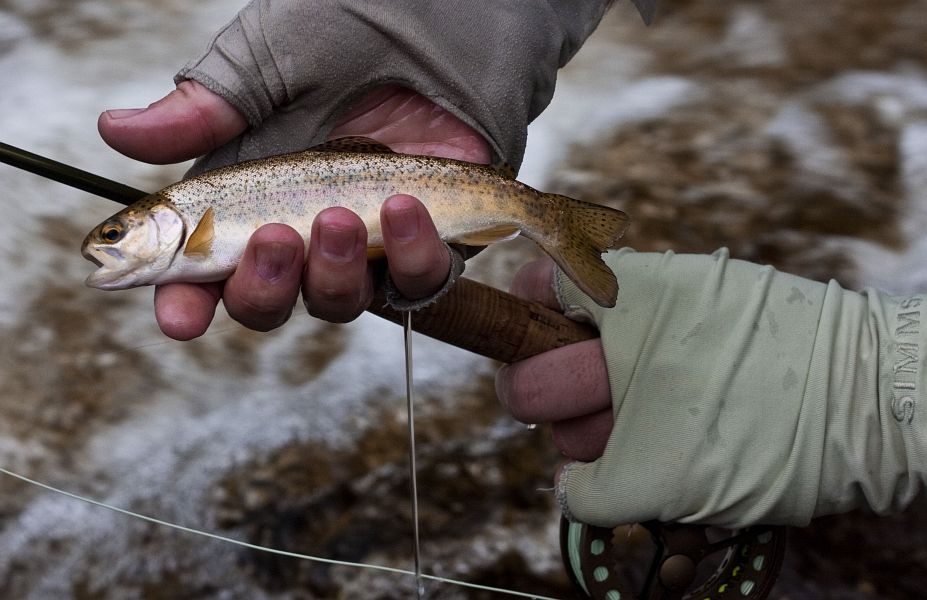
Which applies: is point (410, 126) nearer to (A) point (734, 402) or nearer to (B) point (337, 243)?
(B) point (337, 243)

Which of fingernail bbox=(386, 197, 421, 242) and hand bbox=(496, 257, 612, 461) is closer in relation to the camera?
fingernail bbox=(386, 197, 421, 242)

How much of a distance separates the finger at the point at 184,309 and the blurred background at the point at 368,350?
4.65ft

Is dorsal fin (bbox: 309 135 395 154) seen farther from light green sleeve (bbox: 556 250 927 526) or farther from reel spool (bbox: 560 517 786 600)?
reel spool (bbox: 560 517 786 600)

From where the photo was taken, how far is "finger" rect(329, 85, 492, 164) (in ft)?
6.79

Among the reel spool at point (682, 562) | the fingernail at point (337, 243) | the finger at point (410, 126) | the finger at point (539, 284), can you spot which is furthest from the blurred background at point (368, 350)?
the fingernail at point (337, 243)

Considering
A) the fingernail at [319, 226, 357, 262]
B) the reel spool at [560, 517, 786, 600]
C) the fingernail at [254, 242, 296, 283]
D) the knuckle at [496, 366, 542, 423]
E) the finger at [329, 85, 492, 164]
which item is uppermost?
the finger at [329, 85, 492, 164]

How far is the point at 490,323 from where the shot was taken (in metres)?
1.86

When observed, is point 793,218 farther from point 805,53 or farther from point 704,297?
point 704,297

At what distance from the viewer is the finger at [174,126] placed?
5.59ft

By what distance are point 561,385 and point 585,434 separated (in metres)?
0.12

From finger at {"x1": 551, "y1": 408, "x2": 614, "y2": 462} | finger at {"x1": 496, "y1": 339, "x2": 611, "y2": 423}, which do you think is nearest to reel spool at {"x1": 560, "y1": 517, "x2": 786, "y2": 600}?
finger at {"x1": 551, "y1": 408, "x2": 614, "y2": 462}

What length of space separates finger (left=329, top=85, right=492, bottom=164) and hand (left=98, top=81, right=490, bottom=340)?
1.04ft

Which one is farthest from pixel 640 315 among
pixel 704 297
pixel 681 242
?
pixel 681 242

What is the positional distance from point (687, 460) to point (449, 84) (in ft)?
2.97
